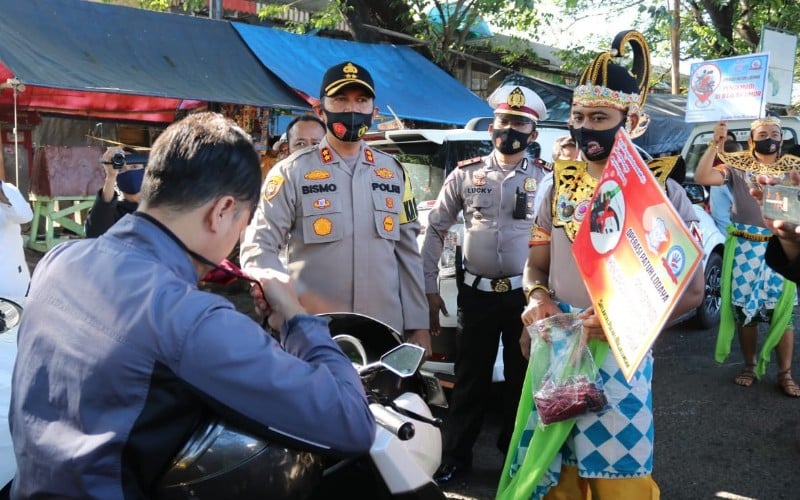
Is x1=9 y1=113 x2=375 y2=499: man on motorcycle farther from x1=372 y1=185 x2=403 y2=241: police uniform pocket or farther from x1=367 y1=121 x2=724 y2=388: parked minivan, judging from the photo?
x1=367 y1=121 x2=724 y2=388: parked minivan

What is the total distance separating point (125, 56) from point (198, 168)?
7791 mm

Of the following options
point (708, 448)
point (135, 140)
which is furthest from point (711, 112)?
point (135, 140)

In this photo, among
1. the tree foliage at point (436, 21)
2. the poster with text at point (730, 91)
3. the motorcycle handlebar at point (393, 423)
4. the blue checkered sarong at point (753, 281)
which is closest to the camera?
the motorcycle handlebar at point (393, 423)

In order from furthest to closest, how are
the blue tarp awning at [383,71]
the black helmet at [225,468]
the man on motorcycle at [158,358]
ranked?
1. the blue tarp awning at [383,71]
2. the black helmet at [225,468]
3. the man on motorcycle at [158,358]

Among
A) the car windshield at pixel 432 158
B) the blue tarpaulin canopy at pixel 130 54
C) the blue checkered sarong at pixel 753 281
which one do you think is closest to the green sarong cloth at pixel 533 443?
the car windshield at pixel 432 158

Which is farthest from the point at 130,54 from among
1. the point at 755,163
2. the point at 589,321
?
the point at 589,321

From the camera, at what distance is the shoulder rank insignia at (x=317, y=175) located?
9.91 feet

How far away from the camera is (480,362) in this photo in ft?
12.1

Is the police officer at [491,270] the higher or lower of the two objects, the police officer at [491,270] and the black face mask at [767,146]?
the lower

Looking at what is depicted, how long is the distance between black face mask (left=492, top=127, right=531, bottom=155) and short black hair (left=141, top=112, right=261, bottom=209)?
8.26 feet

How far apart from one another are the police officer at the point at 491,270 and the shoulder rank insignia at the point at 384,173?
2.38 feet

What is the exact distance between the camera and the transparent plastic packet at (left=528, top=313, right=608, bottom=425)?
2279 mm

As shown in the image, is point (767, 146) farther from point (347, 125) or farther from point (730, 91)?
point (730, 91)

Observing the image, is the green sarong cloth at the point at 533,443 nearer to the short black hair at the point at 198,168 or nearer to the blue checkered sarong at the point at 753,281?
the short black hair at the point at 198,168
